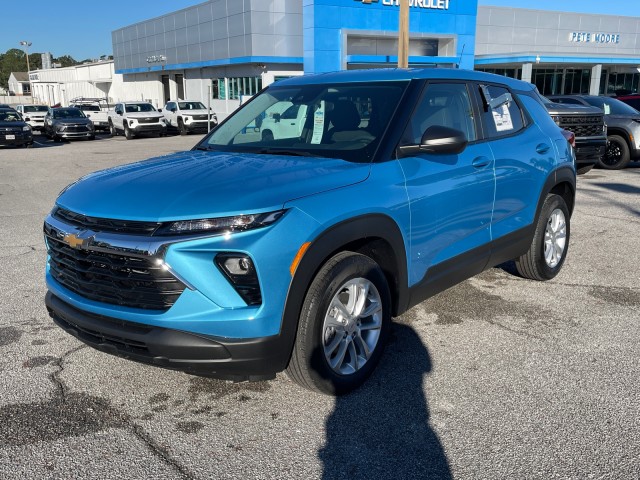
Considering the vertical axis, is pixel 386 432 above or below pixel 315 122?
below

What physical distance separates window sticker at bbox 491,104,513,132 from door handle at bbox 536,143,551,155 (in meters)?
0.37

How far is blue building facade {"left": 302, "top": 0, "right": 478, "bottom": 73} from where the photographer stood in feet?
94.0

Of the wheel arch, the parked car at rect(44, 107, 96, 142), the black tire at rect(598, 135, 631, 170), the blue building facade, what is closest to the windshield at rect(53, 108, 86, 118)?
the parked car at rect(44, 107, 96, 142)

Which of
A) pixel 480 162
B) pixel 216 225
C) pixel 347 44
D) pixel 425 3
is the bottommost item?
pixel 216 225

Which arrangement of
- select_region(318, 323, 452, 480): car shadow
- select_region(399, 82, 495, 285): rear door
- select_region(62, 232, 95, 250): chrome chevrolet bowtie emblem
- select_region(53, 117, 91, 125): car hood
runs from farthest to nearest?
select_region(53, 117, 91, 125): car hood, select_region(399, 82, 495, 285): rear door, select_region(62, 232, 95, 250): chrome chevrolet bowtie emblem, select_region(318, 323, 452, 480): car shadow

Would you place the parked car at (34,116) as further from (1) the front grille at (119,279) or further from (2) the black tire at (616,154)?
(1) the front grille at (119,279)

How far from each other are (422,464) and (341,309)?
0.95 m

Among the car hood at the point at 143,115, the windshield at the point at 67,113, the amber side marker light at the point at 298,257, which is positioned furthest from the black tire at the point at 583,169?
the windshield at the point at 67,113

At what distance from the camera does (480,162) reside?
4.40 metres

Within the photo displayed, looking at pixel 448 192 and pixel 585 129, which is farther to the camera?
pixel 585 129

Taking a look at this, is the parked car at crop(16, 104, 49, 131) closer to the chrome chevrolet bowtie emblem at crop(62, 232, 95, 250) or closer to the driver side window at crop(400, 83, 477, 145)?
the driver side window at crop(400, 83, 477, 145)

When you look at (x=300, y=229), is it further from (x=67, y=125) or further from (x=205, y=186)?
(x=67, y=125)

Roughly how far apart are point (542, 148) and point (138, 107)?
28.4 meters

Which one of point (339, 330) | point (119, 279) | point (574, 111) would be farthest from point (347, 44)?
point (119, 279)
